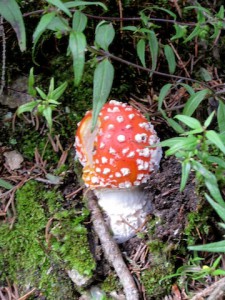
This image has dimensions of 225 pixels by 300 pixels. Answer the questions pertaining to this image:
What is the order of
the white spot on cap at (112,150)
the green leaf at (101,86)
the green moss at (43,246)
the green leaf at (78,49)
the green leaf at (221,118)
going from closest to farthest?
the green leaf at (78,49) < the green leaf at (101,86) < the green leaf at (221,118) < the white spot on cap at (112,150) < the green moss at (43,246)

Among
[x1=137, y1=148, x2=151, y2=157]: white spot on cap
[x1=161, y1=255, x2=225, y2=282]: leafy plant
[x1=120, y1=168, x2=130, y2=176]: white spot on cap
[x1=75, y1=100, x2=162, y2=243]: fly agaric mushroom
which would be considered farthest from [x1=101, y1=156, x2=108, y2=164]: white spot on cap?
[x1=161, y1=255, x2=225, y2=282]: leafy plant

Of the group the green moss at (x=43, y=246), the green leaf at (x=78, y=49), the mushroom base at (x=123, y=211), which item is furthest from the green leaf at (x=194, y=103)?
the green moss at (x=43, y=246)

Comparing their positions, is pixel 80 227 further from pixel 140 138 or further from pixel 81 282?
pixel 140 138

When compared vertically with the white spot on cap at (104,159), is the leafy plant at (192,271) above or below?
below

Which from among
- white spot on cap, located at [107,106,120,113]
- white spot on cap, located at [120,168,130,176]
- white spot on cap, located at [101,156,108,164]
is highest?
white spot on cap, located at [107,106,120,113]

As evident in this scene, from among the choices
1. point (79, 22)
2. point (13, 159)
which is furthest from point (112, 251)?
point (79, 22)

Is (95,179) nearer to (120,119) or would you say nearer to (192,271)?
(120,119)

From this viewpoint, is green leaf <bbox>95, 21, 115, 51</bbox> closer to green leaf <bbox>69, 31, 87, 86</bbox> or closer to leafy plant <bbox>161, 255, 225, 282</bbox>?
green leaf <bbox>69, 31, 87, 86</bbox>

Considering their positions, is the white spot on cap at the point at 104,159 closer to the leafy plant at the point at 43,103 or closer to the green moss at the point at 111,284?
the leafy plant at the point at 43,103
